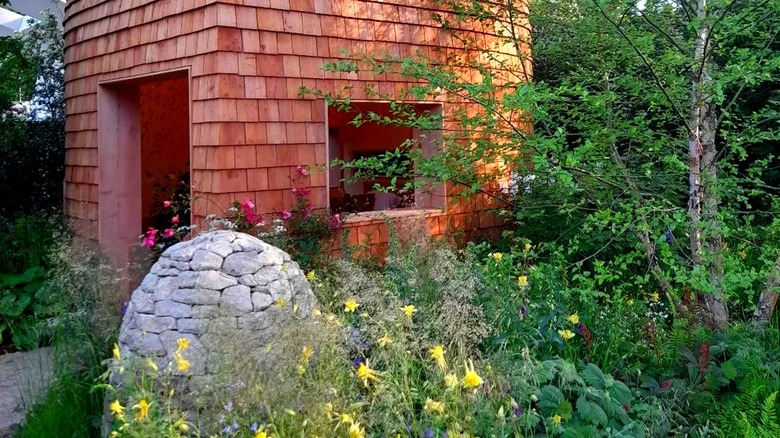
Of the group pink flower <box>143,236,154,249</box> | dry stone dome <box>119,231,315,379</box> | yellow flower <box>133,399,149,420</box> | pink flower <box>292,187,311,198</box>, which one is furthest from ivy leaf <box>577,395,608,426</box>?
pink flower <box>143,236,154,249</box>

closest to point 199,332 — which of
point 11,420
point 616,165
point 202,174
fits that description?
point 11,420

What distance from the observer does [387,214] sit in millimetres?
5098

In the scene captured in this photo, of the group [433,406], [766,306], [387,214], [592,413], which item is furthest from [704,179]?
[387,214]

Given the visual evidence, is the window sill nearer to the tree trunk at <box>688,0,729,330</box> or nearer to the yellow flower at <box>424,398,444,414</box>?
the tree trunk at <box>688,0,729,330</box>

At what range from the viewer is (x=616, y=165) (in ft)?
11.6

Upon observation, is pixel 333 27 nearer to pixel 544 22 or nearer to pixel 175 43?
pixel 175 43

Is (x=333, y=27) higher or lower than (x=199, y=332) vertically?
higher

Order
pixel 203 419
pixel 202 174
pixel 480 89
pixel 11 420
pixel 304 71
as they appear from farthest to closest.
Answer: pixel 304 71 → pixel 202 174 → pixel 480 89 → pixel 11 420 → pixel 203 419

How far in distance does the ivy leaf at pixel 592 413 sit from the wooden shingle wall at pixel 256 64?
2.72m

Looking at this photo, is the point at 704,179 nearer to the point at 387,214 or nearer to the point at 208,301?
the point at 387,214

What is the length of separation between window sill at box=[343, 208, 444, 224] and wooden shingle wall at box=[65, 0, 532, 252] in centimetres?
6

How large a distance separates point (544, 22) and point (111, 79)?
142 inches

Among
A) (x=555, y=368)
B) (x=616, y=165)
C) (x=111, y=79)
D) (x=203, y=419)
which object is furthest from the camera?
(x=111, y=79)

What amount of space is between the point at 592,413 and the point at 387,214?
3.01 meters
